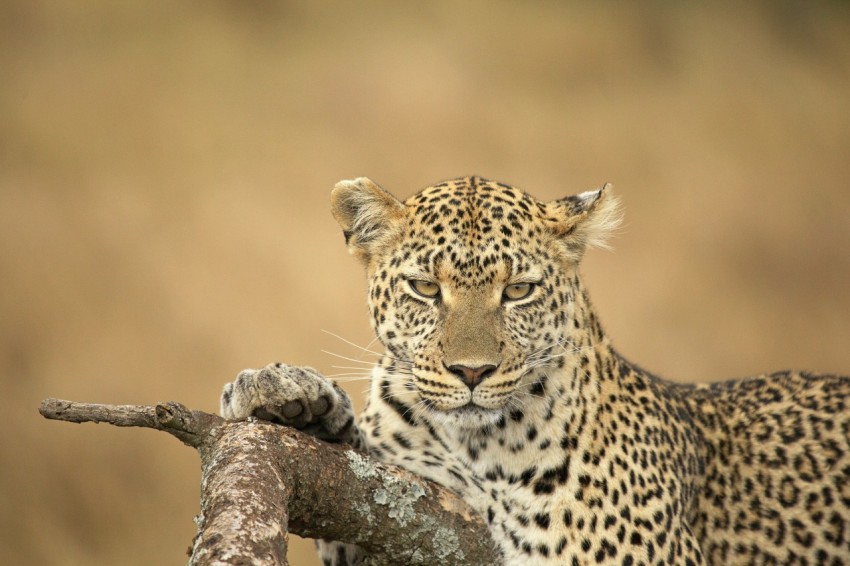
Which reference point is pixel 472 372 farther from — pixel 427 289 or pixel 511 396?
pixel 427 289

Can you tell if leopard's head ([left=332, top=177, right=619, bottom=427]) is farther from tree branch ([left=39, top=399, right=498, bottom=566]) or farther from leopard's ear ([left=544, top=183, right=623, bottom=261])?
tree branch ([left=39, top=399, right=498, bottom=566])

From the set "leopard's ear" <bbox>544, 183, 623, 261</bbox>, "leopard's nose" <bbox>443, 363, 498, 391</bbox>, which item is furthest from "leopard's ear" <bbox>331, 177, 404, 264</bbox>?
"leopard's nose" <bbox>443, 363, 498, 391</bbox>

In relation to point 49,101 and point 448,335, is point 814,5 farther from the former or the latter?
point 448,335

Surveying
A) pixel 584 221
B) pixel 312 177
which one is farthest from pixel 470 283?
pixel 312 177

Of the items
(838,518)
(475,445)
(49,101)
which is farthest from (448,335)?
(49,101)

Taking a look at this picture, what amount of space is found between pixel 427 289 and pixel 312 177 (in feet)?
27.6

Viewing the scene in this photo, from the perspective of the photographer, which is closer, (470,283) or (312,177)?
(470,283)

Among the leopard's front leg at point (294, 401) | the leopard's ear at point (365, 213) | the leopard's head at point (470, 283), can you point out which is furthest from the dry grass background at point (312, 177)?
the leopard's front leg at point (294, 401)

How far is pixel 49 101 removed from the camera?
1432cm

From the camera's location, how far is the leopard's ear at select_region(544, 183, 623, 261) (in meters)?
7.14

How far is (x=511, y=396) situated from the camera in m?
6.73

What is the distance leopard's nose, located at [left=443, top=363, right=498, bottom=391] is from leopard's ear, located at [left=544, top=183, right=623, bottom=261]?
3.41 ft

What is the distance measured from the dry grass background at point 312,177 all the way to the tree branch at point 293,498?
747 cm

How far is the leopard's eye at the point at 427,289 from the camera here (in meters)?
6.90
